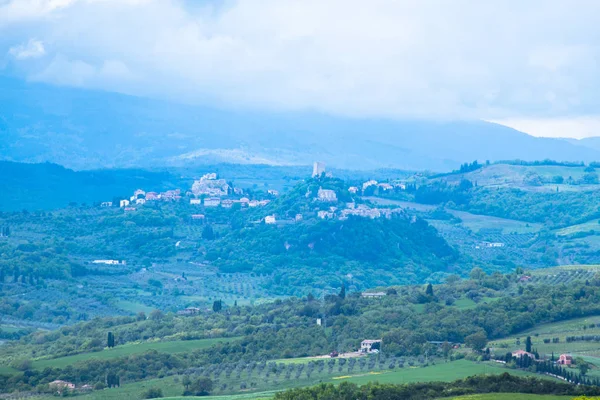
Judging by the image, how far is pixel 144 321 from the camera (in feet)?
306

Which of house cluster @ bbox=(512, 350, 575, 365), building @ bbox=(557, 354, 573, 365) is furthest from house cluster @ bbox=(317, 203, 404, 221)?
building @ bbox=(557, 354, 573, 365)

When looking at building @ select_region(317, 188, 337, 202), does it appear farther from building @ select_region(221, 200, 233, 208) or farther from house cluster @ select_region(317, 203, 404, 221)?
building @ select_region(221, 200, 233, 208)

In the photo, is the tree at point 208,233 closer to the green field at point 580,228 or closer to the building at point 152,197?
the building at point 152,197

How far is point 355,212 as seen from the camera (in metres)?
147

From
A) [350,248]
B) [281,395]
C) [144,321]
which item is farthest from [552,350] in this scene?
[350,248]

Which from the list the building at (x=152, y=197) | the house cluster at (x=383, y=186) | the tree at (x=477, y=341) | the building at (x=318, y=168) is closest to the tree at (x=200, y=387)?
the tree at (x=477, y=341)

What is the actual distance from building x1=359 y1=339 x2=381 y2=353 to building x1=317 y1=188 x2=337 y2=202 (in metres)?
74.4

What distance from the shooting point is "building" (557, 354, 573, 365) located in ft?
210

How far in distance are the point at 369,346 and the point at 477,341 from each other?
273 inches

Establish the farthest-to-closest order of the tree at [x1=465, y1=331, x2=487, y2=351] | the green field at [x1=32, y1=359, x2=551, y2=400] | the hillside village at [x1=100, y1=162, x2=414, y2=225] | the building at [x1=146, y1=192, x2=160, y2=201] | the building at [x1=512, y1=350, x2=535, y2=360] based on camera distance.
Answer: the building at [x1=146, y1=192, x2=160, y2=201]
the hillside village at [x1=100, y1=162, x2=414, y2=225]
the tree at [x1=465, y1=331, x2=487, y2=351]
the building at [x1=512, y1=350, x2=535, y2=360]
the green field at [x1=32, y1=359, x2=551, y2=400]

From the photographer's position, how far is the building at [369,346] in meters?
76.5

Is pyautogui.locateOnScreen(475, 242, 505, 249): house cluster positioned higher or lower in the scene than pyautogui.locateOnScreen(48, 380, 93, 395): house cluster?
higher

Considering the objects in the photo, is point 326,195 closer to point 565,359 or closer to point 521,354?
point 521,354

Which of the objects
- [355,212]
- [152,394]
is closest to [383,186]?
[355,212]
